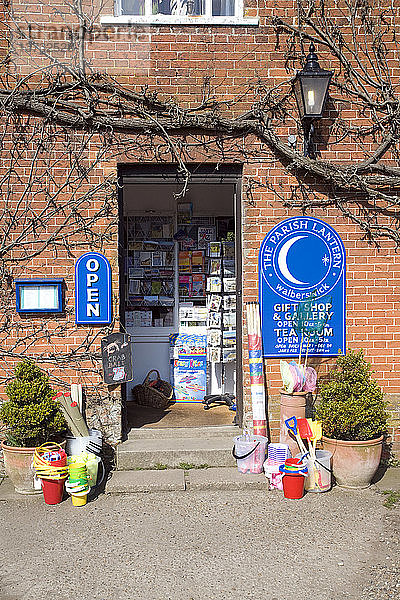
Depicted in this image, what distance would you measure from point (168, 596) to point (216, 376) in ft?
14.5

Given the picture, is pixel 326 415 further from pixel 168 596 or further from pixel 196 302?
pixel 196 302

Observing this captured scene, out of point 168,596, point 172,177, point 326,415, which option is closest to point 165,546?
point 168,596

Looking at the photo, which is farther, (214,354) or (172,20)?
(214,354)

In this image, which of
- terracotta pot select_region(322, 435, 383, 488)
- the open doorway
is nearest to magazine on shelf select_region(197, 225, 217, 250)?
the open doorway

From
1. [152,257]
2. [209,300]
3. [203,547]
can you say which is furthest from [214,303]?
[203,547]

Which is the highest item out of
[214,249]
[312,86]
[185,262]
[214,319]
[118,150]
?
[312,86]

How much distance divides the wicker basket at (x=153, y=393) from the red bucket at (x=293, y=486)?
107 inches

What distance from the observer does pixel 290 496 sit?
18.4ft

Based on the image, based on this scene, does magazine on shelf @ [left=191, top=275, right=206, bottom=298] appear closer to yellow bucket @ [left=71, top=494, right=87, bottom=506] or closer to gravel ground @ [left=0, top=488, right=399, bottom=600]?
gravel ground @ [left=0, top=488, right=399, bottom=600]

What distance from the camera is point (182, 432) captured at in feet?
22.0

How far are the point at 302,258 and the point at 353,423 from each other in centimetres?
169

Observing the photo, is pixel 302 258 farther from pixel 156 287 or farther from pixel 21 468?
pixel 21 468

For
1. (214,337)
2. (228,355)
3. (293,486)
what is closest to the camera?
(293,486)

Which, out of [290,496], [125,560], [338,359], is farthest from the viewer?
[338,359]
